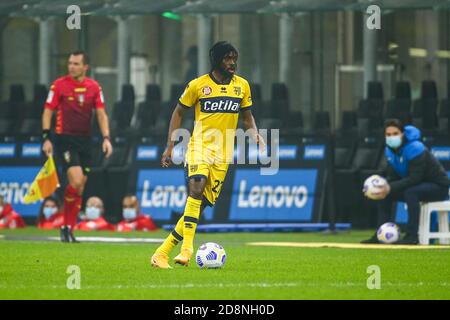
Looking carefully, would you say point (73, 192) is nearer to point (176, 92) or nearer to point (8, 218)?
point (8, 218)

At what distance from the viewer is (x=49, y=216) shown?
988 inches

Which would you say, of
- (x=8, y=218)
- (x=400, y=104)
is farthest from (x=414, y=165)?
(x=8, y=218)

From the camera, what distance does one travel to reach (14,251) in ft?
57.9

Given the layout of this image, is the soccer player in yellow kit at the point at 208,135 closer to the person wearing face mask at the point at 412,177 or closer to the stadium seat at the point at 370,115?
the person wearing face mask at the point at 412,177

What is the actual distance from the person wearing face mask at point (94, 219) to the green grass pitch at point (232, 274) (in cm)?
477

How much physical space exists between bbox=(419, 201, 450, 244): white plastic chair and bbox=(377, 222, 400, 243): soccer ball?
1.14 ft

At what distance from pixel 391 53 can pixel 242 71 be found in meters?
3.79

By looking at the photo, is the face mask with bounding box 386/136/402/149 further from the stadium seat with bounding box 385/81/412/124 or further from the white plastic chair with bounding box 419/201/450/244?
the stadium seat with bounding box 385/81/412/124

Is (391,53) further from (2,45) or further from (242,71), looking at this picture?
(2,45)

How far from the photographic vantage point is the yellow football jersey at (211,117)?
588 inches

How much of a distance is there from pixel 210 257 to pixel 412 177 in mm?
5735

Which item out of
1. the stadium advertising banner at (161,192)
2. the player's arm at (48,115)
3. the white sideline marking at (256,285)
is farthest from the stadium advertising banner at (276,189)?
the white sideline marking at (256,285)

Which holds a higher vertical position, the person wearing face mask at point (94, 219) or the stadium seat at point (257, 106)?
the stadium seat at point (257, 106)
